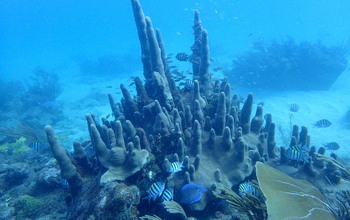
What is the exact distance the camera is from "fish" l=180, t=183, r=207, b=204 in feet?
11.1

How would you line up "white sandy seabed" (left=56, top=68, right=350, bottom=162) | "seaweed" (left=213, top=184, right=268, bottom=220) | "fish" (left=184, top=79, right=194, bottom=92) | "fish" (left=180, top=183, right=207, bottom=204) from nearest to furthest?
"seaweed" (left=213, top=184, right=268, bottom=220), "fish" (left=180, top=183, right=207, bottom=204), "fish" (left=184, top=79, right=194, bottom=92), "white sandy seabed" (left=56, top=68, right=350, bottom=162)

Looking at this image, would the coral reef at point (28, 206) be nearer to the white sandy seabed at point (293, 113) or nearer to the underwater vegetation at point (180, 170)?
the underwater vegetation at point (180, 170)

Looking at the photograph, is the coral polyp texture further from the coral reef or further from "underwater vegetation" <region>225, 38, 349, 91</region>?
"underwater vegetation" <region>225, 38, 349, 91</region>

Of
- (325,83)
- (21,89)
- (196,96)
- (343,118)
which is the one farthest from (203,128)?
(21,89)

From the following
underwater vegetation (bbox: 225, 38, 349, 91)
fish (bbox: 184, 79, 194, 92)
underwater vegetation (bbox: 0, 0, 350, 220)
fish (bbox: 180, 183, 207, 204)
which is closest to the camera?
underwater vegetation (bbox: 0, 0, 350, 220)

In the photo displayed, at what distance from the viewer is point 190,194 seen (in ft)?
11.1

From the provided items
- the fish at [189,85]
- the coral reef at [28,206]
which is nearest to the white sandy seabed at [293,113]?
the fish at [189,85]

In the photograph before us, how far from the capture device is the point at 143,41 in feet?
20.6

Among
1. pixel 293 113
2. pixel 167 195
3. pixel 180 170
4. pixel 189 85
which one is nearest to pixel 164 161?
pixel 180 170

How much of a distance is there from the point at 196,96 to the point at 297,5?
466ft

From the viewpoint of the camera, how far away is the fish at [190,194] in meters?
3.37

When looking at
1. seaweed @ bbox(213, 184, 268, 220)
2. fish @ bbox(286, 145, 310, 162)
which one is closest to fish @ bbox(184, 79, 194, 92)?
fish @ bbox(286, 145, 310, 162)

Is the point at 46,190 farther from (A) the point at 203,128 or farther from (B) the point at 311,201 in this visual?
(B) the point at 311,201

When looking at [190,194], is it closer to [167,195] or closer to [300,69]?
[167,195]
